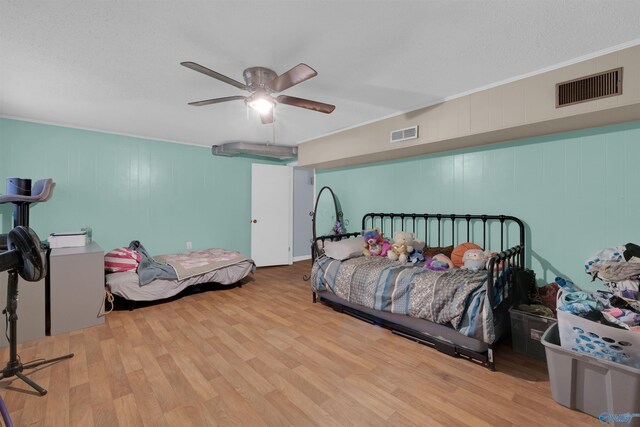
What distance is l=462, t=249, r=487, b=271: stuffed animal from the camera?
8.52 feet

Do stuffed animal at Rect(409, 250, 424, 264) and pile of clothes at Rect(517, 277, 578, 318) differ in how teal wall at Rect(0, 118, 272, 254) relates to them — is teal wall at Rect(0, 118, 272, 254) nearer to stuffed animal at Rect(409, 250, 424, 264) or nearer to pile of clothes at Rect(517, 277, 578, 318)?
stuffed animal at Rect(409, 250, 424, 264)

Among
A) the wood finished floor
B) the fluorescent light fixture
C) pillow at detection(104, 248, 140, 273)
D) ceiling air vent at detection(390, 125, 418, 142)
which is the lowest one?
the wood finished floor

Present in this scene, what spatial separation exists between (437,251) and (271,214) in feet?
10.3

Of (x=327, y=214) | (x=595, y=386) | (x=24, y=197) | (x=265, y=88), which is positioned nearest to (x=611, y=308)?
(x=595, y=386)

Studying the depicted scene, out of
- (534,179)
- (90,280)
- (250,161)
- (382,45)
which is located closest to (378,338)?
(534,179)

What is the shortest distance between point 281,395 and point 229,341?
870 mm

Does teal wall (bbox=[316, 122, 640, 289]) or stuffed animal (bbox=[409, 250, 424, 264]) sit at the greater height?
teal wall (bbox=[316, 122, 640, 289])

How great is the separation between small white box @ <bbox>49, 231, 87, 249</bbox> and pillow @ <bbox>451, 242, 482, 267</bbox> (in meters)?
4.11

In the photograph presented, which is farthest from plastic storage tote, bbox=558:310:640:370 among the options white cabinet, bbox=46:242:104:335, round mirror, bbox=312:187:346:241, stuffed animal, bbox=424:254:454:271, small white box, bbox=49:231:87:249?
small white box, bbox=49:231:87:249

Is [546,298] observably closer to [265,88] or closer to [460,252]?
[460,252]

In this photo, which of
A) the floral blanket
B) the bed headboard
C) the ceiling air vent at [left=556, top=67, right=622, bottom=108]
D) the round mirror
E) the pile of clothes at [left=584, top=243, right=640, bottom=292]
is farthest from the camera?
the round mirror

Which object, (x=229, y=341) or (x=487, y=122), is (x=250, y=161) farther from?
(x=487, y=122)

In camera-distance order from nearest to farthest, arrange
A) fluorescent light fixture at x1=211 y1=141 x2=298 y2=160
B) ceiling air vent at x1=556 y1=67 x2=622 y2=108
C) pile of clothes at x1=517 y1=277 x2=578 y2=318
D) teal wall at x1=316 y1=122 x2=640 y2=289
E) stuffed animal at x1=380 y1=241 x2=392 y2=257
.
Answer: ceiling air vent at x1=556 y1=67 x2=622 y2=108 → pile of clothes at x1=517 y1=277 x2=578 y2=318 → teal wall at x1=316 y1=122 x2=640 y2=289 → stuffed animal at x1=380 y1=241 x2=392 y2=257 → fluorescent light fixture at x1=211 y1=141 x2=298 y2=160

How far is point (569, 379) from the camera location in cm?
160
